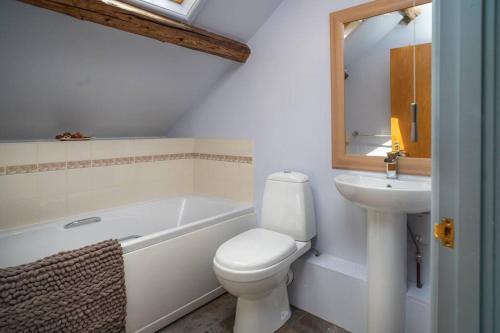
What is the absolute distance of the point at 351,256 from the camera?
85.3 inches

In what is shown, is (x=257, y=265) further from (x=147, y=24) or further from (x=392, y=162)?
(x=147, y=24)

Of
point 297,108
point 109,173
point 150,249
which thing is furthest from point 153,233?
point 297,108

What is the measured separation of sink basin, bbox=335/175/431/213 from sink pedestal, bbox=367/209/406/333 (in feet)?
0.48

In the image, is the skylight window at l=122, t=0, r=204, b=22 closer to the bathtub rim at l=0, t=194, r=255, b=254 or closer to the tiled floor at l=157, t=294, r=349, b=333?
the bathtub rim at l=0, t=194, r=255, b=254

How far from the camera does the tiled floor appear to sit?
2025 millimetres

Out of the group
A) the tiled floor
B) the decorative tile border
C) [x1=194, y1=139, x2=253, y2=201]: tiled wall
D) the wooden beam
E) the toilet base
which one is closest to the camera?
the wooden beam

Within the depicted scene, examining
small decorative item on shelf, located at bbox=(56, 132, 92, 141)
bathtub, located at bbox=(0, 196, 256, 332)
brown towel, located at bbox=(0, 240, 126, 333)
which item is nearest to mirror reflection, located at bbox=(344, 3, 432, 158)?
bathtub, located at bbox=(0, 196, 256, 332)

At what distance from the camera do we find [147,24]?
1.96m

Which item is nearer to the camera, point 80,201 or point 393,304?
point 393,304

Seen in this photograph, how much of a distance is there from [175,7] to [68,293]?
1846mm

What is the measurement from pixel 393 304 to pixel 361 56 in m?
1.50
